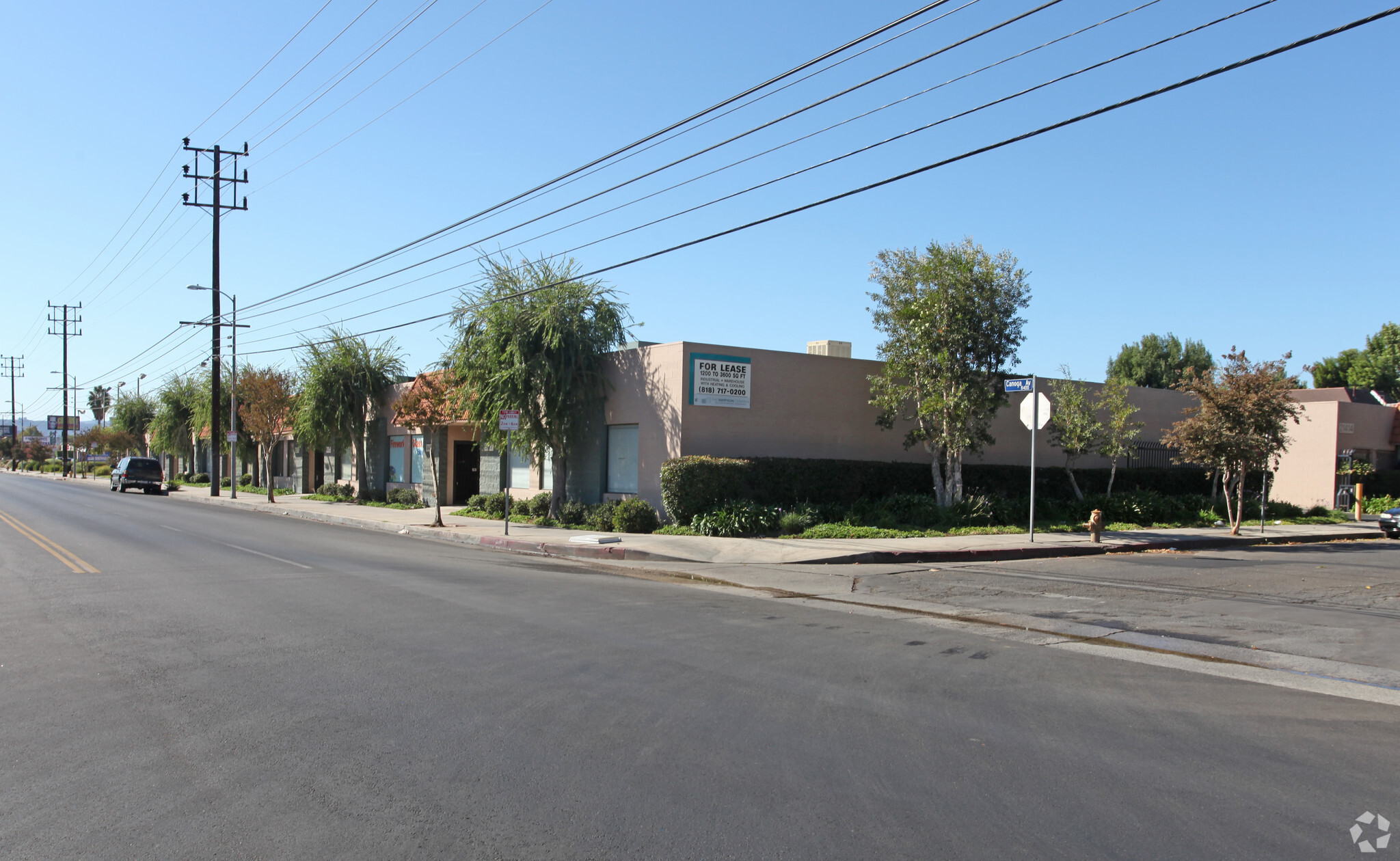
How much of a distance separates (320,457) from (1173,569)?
37584 mm

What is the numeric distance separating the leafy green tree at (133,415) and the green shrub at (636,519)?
58506 mm

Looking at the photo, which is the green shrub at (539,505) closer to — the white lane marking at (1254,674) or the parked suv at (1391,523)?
the white lane marking at (1254,674)

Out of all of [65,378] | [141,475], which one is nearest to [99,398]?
[65,378]

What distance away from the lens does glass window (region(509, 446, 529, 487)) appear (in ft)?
88.5

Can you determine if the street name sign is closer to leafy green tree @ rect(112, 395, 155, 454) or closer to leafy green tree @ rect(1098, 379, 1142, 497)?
leafy green tree @ rect(1098, 379, 1142, 497)

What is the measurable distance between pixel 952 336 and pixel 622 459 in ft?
28.3

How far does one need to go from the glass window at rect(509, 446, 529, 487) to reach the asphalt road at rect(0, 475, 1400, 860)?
16728 millimetres

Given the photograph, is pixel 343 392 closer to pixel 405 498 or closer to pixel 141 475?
pixel 405 498

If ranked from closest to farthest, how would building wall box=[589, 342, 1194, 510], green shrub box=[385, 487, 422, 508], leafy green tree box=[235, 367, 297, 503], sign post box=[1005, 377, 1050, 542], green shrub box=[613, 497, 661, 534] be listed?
1. sign post box=[1005, 377, 1050, 542]
2. green shrub box=[613, 497, 661, 534]
3. building wall box=[589, 342, 1194, 510]
4. green shrub box=[385, 487, 422, 508]
5. leafy green tree box=[235, 367, 297, 503]

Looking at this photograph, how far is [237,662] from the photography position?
25.1 feet

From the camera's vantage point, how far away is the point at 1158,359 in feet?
188

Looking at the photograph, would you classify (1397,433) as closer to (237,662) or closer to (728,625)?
(728,625)

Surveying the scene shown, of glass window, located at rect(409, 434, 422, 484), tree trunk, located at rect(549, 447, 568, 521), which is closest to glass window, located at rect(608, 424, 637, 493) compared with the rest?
tree trunk, located at rect(549, 447, 568, 521)

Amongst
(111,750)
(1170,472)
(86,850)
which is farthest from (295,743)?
(1170,472)
